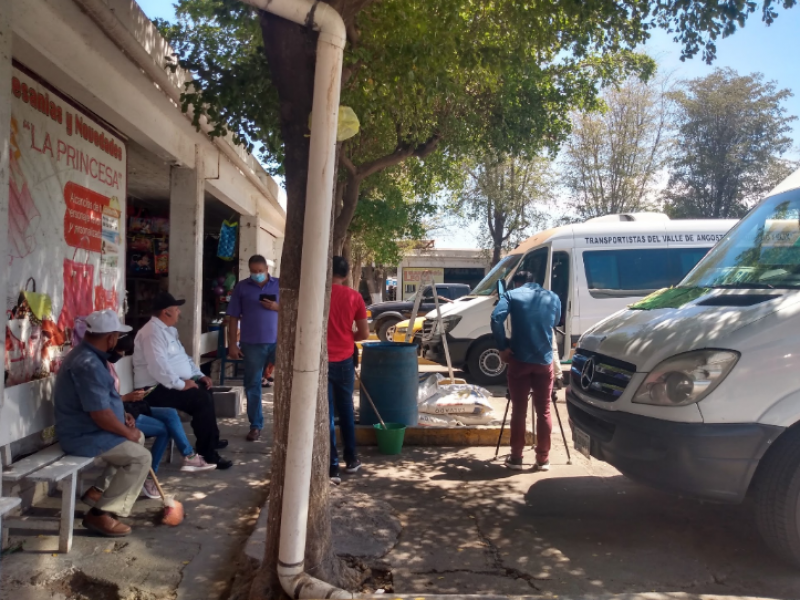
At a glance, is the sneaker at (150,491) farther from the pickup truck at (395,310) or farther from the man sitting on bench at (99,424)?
the pickup truck at (395,310)

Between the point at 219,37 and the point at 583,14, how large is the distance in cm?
631

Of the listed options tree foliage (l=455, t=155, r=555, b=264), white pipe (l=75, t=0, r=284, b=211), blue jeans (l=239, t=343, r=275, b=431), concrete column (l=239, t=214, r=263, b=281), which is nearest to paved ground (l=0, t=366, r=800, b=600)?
blue jeans (l=239, t=343, r=275, b=431)

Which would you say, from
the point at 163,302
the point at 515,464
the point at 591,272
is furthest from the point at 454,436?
the point at 591,272

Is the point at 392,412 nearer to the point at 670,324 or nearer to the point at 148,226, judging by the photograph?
the point at 670,324

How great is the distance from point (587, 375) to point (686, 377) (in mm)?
941

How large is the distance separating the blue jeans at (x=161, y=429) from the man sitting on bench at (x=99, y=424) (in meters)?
0.74

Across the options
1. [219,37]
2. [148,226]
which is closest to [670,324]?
[148,226]

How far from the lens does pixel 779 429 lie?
11.9 ft

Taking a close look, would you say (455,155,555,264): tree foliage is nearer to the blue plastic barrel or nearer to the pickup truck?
the pickup truck

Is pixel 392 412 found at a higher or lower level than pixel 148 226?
lower

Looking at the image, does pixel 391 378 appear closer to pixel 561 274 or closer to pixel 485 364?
pixel 485 364

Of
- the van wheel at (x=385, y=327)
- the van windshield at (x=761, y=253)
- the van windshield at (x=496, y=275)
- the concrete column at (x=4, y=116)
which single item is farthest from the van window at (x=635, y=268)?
the concrete column at (x=4, y=116)

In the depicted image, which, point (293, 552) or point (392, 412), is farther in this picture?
point (392, 412)

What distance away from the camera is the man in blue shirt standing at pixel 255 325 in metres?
6.66
